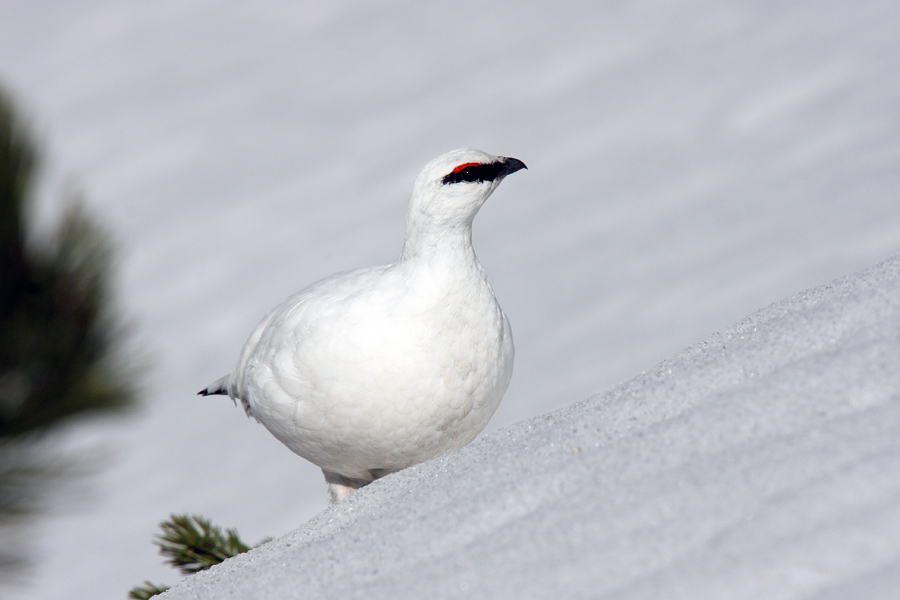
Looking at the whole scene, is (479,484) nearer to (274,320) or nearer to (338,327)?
(338,327)

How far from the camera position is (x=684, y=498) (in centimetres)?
115

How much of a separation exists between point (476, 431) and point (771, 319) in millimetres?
925

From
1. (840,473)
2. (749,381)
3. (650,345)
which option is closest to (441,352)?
(749,381)

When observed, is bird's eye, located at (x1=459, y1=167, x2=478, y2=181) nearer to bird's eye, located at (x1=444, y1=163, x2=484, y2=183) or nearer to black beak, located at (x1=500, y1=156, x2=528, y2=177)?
bird's eye, located at (x1=444, y1=163, x2=484, y2=183)

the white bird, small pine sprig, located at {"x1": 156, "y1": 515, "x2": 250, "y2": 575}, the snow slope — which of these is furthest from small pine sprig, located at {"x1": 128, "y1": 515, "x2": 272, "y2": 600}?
the snow slope

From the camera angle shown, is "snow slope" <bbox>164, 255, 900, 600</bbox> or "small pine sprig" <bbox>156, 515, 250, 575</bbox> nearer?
"snow slope" <bbox>164, 255, 900, 600</bbox>

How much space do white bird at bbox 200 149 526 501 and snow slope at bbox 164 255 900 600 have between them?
1.51 feet

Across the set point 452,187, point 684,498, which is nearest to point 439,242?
point 452,187

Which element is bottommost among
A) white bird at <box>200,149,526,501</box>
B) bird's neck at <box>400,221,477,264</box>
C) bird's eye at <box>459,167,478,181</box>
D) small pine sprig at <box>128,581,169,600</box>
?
small pine sprig at <box>128,581,169,600</box>

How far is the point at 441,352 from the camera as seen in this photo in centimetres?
209

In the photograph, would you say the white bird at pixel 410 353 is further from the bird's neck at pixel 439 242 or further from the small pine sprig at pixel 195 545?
the small pine sprig at pixel 195 545

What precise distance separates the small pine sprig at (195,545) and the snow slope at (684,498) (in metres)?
0.70

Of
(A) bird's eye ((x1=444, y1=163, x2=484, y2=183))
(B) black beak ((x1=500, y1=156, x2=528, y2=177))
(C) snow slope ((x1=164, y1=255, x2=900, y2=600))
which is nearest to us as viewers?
(C) snow slope ((x1=164, y1=255, x2=900, y2=600))

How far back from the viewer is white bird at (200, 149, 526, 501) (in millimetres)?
2074
